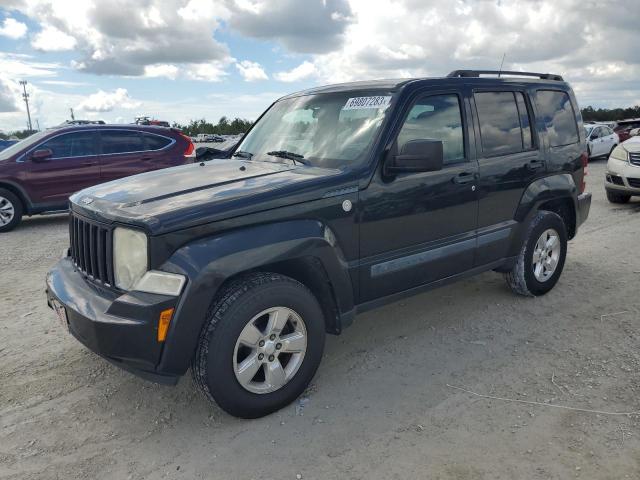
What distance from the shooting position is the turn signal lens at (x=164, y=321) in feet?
8.80

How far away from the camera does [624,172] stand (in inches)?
374

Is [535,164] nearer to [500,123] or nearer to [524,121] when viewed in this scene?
[524,121]

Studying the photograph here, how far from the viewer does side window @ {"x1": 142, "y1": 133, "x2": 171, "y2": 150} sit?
9820 millimetres

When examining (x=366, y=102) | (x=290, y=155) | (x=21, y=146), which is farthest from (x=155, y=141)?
(x=366, y=102)

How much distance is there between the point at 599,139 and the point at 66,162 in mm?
17815

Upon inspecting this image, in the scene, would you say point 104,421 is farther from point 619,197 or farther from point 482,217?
Answer: point 619,197

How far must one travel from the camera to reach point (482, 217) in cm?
423

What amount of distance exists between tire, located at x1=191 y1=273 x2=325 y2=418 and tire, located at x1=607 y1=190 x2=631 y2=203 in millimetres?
8643

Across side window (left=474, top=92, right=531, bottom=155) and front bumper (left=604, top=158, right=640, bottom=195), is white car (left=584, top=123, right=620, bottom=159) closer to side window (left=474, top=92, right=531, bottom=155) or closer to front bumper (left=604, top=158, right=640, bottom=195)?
front bumper (left=604, top=158, right=640, bottom=195)

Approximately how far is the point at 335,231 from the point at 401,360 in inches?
46.1

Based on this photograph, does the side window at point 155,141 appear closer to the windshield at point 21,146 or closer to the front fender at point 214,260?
the windshield at point 21,146

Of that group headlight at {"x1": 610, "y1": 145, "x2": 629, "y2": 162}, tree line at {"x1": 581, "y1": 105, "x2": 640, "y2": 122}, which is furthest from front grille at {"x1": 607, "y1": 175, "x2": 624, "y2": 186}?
tree line at {"x1": 581, "y1": 105, "x2": 640, "y2": 122}

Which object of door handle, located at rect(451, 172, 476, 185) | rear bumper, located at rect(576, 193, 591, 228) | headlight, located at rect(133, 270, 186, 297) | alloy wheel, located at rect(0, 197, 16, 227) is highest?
door handle, located at rect(451, 172, 476, 185)

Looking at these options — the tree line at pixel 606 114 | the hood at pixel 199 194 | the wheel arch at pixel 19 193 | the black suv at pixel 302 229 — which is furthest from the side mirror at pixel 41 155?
the tree line at pixel 606 114
